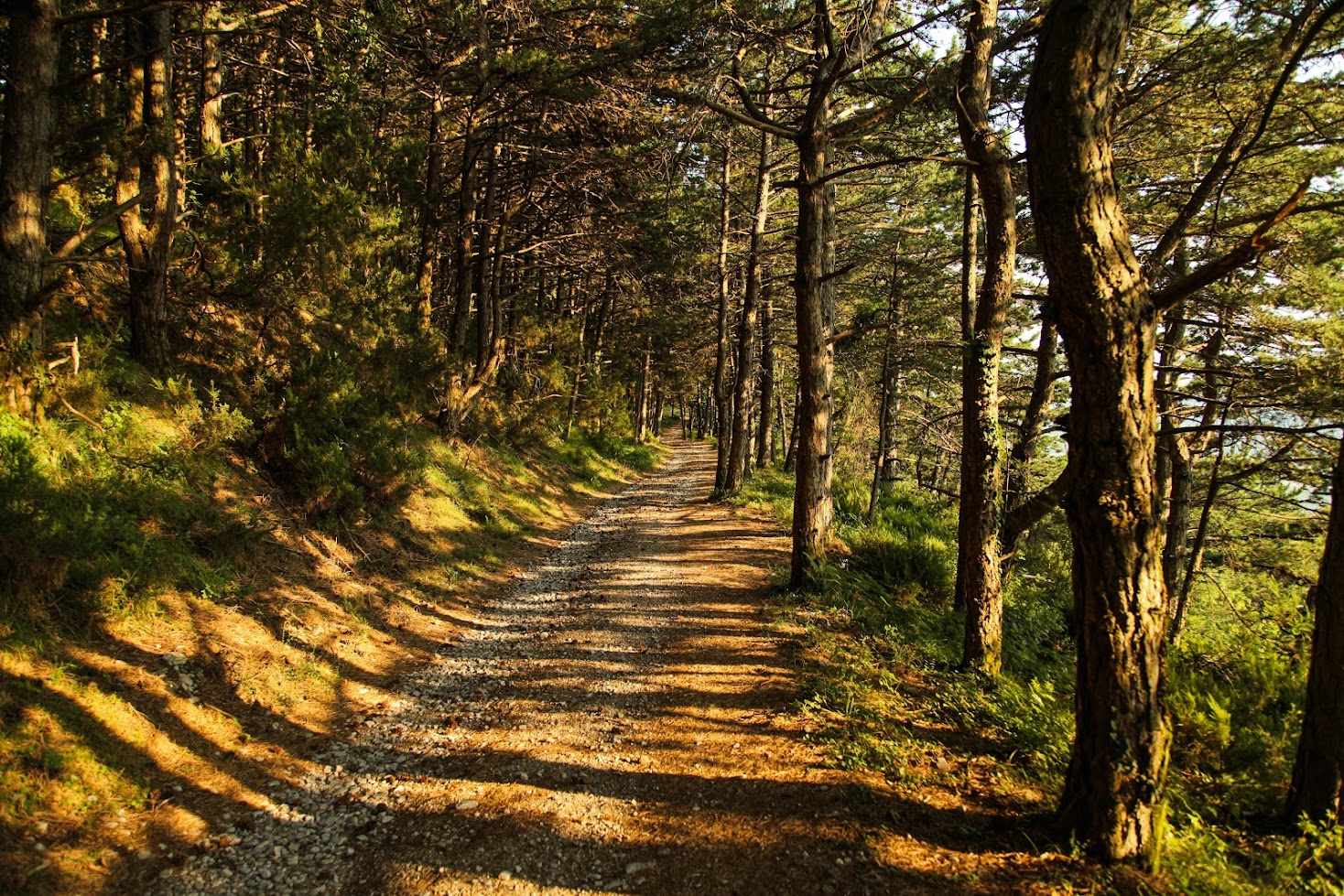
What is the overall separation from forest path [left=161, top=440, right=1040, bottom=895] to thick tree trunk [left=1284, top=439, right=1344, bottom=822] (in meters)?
1.65

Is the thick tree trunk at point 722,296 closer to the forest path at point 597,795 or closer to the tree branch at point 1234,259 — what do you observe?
the forest path at point 597,795

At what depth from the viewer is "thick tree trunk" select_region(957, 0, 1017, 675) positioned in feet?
19.0

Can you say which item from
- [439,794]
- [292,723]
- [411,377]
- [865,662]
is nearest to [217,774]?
[292,723]

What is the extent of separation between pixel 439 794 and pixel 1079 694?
426cm

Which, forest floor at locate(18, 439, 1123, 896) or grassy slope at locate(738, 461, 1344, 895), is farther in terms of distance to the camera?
forest floor at locate(18, 439, 1123, 896)

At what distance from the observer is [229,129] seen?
18.7 m

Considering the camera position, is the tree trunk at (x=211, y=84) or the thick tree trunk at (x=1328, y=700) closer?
the thick tree trunk at (x=1328, y=700)

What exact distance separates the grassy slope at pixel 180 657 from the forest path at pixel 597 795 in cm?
39

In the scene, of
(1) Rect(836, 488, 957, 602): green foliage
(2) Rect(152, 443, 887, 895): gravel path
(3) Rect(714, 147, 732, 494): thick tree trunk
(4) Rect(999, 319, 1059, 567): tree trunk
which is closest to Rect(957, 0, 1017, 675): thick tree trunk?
(2) Rect(152, 443, 887, 895): gravel path

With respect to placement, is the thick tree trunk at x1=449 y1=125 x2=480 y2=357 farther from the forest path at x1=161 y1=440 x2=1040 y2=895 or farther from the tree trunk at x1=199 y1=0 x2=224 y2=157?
the forest path at x1=161 y1=440 x2=1040 y2=895

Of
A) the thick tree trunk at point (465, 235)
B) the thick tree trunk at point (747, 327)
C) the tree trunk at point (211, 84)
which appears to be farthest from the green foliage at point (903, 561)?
the tree trunk at point (211, 84)

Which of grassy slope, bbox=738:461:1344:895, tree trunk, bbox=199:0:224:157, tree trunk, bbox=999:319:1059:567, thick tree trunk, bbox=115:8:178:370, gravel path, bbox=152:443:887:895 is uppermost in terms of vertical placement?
tree trunk, bbox=199:0:224:157

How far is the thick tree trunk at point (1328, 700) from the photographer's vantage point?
10.8 feet

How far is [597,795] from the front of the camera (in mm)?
4441
